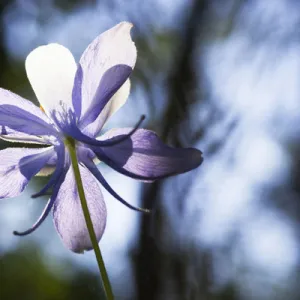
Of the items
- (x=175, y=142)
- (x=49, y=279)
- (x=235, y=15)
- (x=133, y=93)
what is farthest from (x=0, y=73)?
(x=49, y=279)

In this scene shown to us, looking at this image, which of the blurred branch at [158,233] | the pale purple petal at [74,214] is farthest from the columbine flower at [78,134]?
the blurred branch at [158,233]

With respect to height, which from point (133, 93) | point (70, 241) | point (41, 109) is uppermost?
point (133, 93)

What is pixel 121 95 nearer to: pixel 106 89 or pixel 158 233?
pixel 106 89

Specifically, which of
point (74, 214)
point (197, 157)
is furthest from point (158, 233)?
point (197, 157)

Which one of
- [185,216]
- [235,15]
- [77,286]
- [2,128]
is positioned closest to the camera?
[2,128]

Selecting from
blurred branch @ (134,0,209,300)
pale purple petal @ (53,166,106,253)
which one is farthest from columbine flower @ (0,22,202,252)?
blurred branch @ (134,0,209,300)

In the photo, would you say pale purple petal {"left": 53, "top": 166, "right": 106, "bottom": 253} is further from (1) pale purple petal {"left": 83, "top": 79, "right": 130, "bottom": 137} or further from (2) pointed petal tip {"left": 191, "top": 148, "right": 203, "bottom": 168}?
(2) pointed petal tip {"left": 191, "top": 148, "right": 203, "bottom": 168}

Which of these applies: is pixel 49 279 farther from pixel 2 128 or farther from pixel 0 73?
pixel 2 128

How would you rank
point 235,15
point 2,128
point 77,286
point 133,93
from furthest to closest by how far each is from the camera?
point 77,286 → point 235,15 → point 133,93 → point 2,128

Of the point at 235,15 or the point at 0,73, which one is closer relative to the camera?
the point at 235,15
